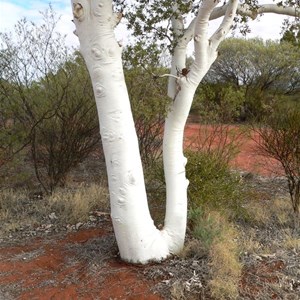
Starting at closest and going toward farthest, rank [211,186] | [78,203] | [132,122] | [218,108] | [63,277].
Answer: [132,122]
[63,277]
[211,186]
[78,203]
[218,108]

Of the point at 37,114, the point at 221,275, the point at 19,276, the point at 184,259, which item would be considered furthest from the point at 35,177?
the point at 221,275

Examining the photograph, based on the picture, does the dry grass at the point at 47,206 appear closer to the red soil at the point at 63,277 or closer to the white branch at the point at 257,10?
the red soil at the point at 63,277

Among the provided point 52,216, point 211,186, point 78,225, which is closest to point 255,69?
point 211,186

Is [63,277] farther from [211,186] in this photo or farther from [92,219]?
[211,186]

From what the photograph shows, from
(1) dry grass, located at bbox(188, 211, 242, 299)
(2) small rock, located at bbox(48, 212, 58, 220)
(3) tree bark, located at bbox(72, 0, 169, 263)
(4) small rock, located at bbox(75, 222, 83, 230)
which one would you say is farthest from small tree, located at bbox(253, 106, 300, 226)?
(2) small rock, located at bbox(48, 212, 58, 220)

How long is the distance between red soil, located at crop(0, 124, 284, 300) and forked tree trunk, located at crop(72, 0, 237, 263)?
29 cm

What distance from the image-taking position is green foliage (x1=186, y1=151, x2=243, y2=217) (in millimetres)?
5719

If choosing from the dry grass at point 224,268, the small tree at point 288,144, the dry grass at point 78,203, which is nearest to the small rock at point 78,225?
the dry grass at point 78,203

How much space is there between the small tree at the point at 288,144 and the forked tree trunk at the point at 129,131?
7.47ft

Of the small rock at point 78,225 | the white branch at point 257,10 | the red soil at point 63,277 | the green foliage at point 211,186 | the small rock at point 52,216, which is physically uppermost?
Result: the white branch at point 257,10

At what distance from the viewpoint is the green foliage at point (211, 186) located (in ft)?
18.8

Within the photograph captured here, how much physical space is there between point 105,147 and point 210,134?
12.5ft

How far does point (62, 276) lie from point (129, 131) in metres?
1.63

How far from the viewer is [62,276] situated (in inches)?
164
